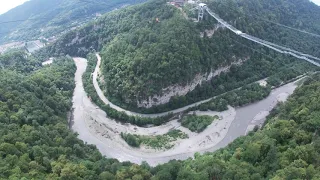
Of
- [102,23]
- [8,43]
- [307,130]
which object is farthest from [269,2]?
[8,43]

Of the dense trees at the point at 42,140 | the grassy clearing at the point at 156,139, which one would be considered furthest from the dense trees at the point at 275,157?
the grassy clearing at the point at 156,139

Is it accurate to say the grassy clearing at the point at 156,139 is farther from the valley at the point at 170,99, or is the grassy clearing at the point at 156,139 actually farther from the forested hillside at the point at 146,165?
the forested hillside at the point at 146,165

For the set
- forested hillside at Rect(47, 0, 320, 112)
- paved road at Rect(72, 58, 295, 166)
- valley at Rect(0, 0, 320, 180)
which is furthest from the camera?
forested hillside at Rect(47, 0, 320, 112)

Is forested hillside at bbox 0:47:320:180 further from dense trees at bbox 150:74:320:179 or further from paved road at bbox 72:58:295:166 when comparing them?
paved road at bbox 72:58:295:166

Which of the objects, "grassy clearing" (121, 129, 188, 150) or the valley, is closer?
the valley

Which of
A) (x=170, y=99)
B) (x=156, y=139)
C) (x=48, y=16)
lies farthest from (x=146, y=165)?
(x=48, y=16)

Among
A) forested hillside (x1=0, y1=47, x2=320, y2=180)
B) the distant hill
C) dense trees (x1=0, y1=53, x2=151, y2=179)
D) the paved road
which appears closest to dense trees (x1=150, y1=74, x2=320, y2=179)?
forested hillside (x1=0, y1=47, x2=320, y2=180)
